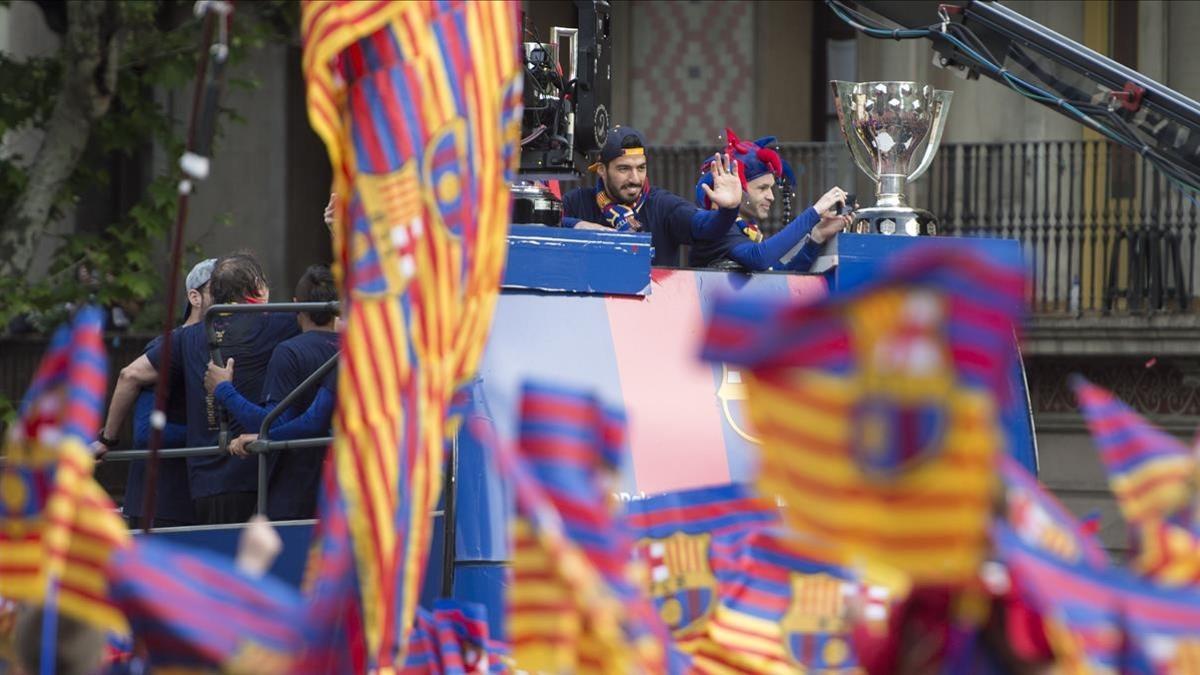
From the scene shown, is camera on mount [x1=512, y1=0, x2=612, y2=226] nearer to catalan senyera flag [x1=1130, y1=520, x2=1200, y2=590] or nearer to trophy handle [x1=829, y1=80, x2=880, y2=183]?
trophy handle [x1=829, y1=80, x2=880, y2=183]

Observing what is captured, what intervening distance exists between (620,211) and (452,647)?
3.48 meters

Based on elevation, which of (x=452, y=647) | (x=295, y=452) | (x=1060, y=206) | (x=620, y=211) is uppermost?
(x=1060, y=206)

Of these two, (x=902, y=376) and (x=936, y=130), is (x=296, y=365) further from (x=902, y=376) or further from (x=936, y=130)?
(x=902, y=376)

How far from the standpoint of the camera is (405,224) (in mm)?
3838

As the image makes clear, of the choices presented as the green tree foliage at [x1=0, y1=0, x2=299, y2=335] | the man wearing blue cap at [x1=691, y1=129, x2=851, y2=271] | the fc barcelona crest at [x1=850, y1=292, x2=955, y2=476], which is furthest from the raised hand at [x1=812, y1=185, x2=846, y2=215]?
the green tree foliage at [x1=0, y1=0, x2=299, y2=335]

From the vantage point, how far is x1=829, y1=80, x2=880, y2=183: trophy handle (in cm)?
749

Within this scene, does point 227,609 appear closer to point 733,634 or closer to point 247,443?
point 733,634

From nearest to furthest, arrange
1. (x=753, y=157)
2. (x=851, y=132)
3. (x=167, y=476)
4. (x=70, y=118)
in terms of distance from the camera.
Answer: (x=167, y=476)
(x=851, y=132)
(x=753, y=157)
(x=70, y=118)

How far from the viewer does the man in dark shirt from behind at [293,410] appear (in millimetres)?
6773

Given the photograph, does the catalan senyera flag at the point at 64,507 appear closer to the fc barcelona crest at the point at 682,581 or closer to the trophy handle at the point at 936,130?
the fc barcelona crest at the point at 682,581

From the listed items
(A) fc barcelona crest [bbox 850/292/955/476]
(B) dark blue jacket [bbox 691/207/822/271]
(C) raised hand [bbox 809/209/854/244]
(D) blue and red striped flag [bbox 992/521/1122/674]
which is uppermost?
(C) raised hand [bbox 809/209/854/244]

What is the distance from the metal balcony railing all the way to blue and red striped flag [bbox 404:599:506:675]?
11.7 meters

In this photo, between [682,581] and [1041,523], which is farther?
[682,581]

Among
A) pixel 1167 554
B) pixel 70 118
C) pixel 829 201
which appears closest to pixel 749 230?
pixel 829 201
